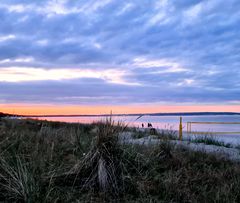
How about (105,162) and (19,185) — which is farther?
(105,162)

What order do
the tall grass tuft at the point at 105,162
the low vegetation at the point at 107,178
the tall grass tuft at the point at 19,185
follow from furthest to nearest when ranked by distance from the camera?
the tall grass tuft at the point at 105,162
the low vegetation at the point at 107,178
the tall grass tuft at the point at 19,185

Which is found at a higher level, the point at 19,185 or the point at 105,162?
the point at 105,162

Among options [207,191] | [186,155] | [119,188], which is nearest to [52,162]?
[119,188]

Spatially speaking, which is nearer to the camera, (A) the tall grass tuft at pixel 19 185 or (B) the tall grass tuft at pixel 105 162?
(A) the tall grass tuft at pixel 19 185

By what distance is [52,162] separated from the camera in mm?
6609

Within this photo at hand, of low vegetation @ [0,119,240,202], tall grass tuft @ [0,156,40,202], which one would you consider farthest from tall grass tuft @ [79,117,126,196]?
tall grass tuft @ [0,156,40,202]

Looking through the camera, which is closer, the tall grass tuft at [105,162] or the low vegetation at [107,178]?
the low vegetation at [107,178]

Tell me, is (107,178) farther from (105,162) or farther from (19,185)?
(19,185)

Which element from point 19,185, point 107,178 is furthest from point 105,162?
point 19,185

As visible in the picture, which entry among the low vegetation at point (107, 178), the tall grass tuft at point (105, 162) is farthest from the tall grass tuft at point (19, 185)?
the tall grass tuft at point (105, 162)

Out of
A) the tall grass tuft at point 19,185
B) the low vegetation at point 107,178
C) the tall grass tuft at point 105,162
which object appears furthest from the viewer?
the tall grass tuft at point 105,162

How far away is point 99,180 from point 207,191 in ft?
5.47

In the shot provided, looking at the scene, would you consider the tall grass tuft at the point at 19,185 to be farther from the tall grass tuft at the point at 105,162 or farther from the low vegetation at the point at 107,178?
the tall grass tuft at the point at 105,162

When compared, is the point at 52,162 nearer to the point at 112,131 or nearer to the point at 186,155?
the point at 112,131
